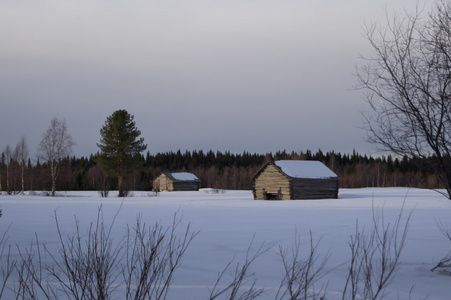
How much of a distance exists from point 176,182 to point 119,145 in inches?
661

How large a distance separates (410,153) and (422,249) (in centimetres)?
335

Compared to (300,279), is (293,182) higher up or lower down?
higher up

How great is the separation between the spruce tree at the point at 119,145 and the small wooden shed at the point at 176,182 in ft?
50.3

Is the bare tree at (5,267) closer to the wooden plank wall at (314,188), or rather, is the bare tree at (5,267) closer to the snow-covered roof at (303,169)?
the wooden plank wall at (314,188)

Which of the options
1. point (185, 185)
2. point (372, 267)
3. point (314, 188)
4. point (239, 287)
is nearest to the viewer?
point (239, 287)

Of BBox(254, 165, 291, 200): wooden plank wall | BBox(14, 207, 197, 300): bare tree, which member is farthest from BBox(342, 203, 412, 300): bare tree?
BBox(254, 165, 291, 200): wooden plank wall

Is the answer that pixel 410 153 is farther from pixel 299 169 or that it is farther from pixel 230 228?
pixel 299 169

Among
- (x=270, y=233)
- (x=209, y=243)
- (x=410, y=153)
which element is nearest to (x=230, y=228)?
(x=270, y=233)

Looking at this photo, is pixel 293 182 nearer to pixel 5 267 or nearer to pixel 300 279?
pixel 5 267

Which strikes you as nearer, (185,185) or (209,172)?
(185,185)

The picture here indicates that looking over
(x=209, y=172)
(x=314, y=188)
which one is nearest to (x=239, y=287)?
(x=314, y=188)

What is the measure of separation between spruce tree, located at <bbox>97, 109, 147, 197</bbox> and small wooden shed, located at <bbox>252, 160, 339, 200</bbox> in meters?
13.6

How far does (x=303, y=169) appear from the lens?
34.8m

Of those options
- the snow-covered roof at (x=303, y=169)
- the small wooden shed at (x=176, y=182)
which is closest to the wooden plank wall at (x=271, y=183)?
the snow-covered roof at (x=303, y=169)
